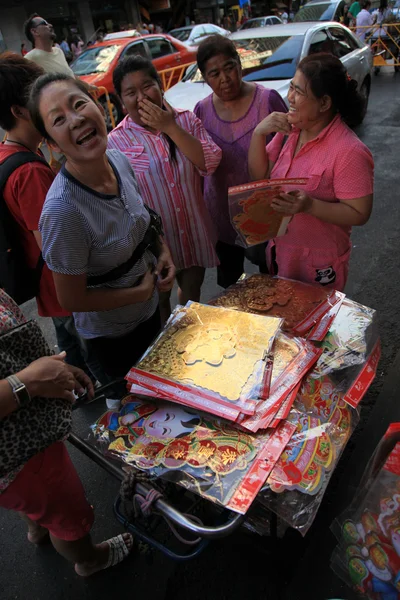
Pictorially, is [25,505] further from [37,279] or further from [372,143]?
[372,143]

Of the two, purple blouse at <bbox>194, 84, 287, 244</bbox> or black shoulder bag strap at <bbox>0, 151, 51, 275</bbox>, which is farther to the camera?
purple blouse at <bbox>194, 84, 287, 244</bbox>

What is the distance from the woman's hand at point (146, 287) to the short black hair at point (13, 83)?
0.93m

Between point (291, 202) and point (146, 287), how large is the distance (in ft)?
2.09

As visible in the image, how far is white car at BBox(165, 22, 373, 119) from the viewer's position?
203 inches

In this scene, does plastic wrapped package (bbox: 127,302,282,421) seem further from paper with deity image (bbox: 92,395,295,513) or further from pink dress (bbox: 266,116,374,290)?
pink dress (bbox: 266,116,374,290)

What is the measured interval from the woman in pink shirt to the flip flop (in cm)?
147

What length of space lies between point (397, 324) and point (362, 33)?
11252 millimetres

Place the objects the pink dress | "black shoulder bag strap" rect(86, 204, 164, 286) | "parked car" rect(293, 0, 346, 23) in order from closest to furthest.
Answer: "black shoulder bag strap" rect(86, 204, 164, 286)
the pink dress
"parked car" rect(293, 0, 346, 23)

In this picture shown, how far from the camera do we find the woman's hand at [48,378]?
1060 millimetres

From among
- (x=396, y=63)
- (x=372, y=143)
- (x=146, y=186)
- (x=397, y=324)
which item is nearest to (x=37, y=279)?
(x=146, y=186)

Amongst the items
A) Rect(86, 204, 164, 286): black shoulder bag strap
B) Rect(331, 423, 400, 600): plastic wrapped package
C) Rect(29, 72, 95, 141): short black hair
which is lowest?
Rect(331, 423, 400, 600): plastic wrapped package

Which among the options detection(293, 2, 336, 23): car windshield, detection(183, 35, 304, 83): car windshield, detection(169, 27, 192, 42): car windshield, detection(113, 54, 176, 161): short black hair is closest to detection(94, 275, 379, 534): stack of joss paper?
detection(113, 54, 176, 161): short black hair

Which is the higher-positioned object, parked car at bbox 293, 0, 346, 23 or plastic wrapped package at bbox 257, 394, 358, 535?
parked car at bbox 293, 0, 346, 23

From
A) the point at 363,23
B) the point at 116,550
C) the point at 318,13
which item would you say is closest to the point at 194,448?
the point at 116,550
